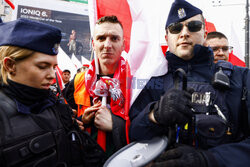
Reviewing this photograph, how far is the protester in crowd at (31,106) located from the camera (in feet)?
3.58

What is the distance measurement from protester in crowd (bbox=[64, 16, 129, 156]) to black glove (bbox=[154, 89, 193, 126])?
0.53 meters

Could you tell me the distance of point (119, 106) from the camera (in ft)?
5.53

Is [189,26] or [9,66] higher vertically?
[189,26]

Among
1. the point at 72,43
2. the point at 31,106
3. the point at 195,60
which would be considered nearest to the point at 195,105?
the point at 195,60

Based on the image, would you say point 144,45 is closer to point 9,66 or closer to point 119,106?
point 119,106

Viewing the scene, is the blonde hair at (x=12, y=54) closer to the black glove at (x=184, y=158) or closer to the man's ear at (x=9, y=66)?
the man's ear at (x=9, y=66)

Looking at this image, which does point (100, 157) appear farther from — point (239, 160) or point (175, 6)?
point (175, 6)

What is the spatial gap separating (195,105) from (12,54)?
129cm

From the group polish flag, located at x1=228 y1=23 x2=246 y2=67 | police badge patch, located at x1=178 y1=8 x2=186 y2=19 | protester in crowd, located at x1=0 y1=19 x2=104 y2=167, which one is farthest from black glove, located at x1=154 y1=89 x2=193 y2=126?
polish flag, located at x1=228 y1=23 x2=246 y2=67

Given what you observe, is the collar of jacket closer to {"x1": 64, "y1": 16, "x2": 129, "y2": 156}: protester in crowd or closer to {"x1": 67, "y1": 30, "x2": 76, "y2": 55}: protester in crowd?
{"x1": 64, "y1": 16, "x2": 129, "y2": 156}: protester in crowd

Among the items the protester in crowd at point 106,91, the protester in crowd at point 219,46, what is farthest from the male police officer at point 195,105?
the protester in crowd at point 219,46

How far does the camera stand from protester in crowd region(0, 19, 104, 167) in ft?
3.58

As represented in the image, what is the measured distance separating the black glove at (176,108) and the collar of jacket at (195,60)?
0.54 m

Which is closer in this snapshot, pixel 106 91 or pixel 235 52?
pixel 106 91
